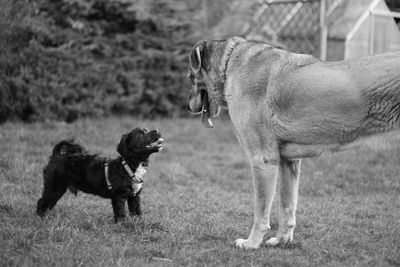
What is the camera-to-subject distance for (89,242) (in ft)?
14.2

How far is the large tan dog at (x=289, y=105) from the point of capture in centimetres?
421

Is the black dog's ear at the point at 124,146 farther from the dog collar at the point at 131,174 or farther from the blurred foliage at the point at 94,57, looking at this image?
the blurred foliage at the point at 94,57

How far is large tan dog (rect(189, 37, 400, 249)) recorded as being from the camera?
13.8 ft

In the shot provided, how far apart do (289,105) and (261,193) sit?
2.56 feet

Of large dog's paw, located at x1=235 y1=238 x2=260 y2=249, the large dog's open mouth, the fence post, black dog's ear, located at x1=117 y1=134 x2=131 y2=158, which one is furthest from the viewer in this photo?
the fence post

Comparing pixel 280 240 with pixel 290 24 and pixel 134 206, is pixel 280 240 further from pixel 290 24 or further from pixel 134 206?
pixel 290 24

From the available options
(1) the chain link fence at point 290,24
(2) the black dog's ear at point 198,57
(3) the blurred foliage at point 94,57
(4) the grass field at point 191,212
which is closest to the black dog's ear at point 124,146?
(4) the grass field at point 191,212

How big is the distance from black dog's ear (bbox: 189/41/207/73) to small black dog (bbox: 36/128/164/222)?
29.5 inches

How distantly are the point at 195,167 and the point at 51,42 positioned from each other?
3949 mm

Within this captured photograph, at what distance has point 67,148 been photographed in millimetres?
5105

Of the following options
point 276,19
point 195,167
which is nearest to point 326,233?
point 195,167

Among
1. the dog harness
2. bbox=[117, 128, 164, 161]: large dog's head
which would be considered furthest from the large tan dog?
the dog harness

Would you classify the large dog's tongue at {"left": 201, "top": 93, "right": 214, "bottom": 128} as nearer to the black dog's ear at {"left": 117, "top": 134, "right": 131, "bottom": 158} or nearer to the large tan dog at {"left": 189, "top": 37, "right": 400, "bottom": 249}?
the large tan dog at {"left": 189, "top": 37, "right": 400, "bottom": 249}

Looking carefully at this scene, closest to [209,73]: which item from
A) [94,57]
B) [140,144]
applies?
[140,144]
